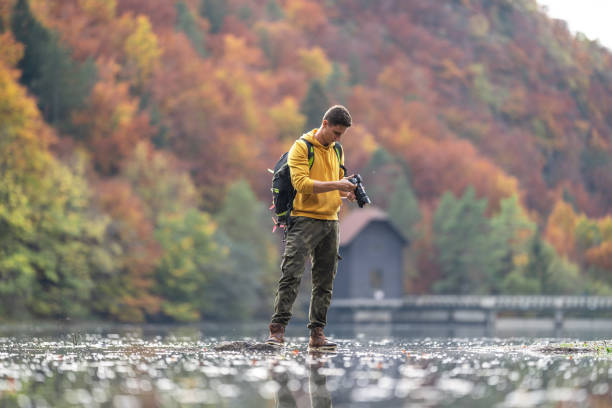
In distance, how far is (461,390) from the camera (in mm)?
6547

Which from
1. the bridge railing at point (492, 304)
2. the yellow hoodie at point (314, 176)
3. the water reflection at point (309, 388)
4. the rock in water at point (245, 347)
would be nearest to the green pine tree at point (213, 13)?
the bridge railing at point (492, 304)

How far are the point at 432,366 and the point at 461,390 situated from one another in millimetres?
1833

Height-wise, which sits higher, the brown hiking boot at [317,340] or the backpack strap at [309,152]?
the backpack strap at [309,152]

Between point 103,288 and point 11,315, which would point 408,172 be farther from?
point 11,315

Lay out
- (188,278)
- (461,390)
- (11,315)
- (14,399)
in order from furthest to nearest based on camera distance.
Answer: (188,278) → (11,315) → (461,390) → (14,399)

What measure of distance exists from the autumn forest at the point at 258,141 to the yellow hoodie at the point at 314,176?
2987cm

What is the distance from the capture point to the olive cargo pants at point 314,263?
10.6 metres

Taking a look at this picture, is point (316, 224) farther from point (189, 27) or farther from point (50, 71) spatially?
point (189, 27)

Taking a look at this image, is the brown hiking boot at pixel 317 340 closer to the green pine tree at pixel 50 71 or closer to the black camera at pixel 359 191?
the black camera at pixel 359 191

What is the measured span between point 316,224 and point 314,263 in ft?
1.50

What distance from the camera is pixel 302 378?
7.26 metres

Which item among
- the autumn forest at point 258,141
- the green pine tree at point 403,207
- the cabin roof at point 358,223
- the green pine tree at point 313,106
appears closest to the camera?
the autumn forest at point 258,141

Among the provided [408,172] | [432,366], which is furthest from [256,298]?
[432,366]

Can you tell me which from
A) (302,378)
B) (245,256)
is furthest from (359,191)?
(245,256)
